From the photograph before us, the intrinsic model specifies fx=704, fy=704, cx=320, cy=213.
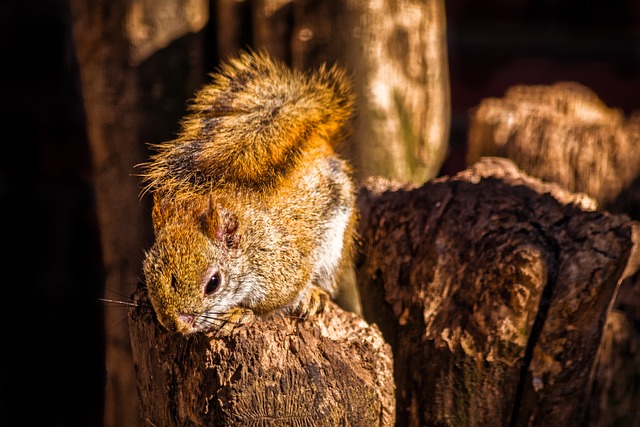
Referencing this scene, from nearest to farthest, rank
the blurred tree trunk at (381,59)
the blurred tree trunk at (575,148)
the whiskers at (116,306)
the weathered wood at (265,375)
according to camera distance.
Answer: the weathered wood at (265,375) < the whiskers at (116,306) < the blurred tree trunk at (381,59) < the blurred tree trunk at (575,148)

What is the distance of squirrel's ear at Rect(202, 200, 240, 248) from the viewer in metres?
0.72

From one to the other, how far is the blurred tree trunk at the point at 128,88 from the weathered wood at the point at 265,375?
30 cm

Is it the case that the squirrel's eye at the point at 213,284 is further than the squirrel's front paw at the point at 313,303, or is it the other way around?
the squirrel's front paw at the point at 313,303

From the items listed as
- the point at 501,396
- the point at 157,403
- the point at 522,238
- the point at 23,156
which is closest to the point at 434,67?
the point at 522,238

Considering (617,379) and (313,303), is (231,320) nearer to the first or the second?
(313,303)

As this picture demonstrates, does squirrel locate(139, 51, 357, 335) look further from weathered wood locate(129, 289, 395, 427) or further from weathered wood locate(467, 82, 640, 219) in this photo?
weathered wood locate(467, 82, 640, 219)

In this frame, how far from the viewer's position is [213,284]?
29.3 inches

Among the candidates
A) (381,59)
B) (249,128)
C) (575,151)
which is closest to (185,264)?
(249,128)

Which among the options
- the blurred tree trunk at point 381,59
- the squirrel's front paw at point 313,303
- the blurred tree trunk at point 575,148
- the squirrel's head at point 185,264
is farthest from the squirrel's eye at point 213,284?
the blurred tree trunk at point 575,148

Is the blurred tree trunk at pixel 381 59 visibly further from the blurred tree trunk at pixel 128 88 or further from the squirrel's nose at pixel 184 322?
the squirrel's nose at pixel 184 322

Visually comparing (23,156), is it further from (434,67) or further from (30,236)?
(434,67)

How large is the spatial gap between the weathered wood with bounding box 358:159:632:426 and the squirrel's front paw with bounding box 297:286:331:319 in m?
0.09

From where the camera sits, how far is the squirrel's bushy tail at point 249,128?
2.51 ft

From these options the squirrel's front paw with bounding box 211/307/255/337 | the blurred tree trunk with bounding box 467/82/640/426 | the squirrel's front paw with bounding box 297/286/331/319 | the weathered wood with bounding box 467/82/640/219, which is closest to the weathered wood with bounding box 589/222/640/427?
the blurred tree trunk with bounding box 467/82/640/426
